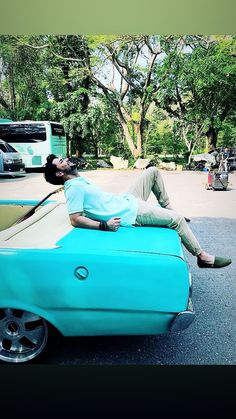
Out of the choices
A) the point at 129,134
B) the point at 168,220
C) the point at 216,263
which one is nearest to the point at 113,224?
the point at 168,220

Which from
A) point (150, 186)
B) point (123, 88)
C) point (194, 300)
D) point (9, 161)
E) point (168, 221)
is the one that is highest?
point (123, 88)

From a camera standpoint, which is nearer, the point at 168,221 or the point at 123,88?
the point at 168,221

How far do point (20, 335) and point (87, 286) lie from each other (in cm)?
42

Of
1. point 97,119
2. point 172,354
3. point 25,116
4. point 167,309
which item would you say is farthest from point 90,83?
point 172,354

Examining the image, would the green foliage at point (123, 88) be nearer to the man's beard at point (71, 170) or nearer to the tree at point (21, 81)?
the tree at point (21, 81)

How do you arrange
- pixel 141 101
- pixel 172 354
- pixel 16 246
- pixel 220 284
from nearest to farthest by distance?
pixel 16 246 < pixel 172 354 < pixel 220 284 < pixel 141 101

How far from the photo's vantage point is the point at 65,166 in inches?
72.4

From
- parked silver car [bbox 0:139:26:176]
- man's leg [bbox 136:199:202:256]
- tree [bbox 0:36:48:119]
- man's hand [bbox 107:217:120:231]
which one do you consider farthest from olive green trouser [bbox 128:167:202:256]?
tree [bbox 0:36:48:119]

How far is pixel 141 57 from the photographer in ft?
6.99

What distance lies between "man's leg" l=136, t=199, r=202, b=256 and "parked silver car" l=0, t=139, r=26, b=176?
2.65 ft

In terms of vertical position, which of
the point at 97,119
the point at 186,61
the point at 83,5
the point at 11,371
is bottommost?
the point at 11,371

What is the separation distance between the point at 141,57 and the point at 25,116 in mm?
783

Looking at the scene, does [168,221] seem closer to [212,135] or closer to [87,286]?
[87,286]

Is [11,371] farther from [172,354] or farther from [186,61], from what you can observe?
[186,61]
